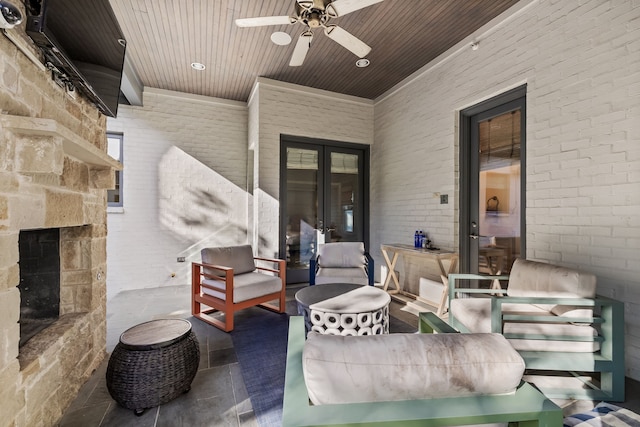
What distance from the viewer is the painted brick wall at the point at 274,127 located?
15.1 ft

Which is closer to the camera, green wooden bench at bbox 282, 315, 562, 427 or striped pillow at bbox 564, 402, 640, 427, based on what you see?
green wooden bench at bbox 282, 315, 562, 427

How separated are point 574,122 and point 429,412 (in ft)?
9.52

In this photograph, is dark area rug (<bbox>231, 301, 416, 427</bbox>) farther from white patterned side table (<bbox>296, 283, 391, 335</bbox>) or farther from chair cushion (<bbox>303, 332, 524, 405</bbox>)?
chair cushion (<bbox>303, 332, 524, 405</bbox>)

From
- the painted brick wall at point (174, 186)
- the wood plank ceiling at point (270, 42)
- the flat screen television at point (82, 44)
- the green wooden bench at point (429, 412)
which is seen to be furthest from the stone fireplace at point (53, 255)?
the painted brick wall at point (174, 186)

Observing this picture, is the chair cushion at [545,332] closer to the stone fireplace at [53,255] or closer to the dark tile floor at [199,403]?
the dark tile floor at [199,403]

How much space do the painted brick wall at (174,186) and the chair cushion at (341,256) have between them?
1.96m

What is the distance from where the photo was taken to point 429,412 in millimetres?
795

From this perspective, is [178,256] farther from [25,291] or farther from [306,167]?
[25,291]

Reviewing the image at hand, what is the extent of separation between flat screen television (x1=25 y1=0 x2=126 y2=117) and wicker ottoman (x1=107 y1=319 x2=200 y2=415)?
166 cm

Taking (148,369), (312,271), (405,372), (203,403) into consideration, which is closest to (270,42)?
(312,271)

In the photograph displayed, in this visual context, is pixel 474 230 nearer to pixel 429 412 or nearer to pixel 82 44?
pixel 429 412

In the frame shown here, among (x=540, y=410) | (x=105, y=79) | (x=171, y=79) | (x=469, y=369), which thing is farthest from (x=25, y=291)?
(x=171, y=79)

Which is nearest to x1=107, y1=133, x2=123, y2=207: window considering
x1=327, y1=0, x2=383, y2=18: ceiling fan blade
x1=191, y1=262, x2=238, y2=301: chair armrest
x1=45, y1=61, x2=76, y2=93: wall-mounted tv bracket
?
x1=191, y1=262, x2=238, y2=301: chair armrest

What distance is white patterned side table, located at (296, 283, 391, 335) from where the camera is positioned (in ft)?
7.07
